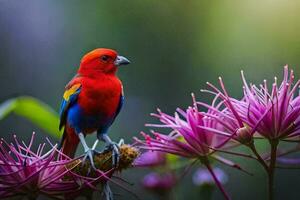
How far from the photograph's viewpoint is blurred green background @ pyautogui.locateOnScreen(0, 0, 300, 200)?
124 cm

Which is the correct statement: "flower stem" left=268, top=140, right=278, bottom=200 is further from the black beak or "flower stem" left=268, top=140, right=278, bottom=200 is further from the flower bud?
the black beak

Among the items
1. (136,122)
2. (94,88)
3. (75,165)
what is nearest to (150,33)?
(136,122)

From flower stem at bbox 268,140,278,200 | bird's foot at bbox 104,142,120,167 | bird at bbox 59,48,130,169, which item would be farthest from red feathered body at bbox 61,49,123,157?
flower stem at bbox 268,140,278,200

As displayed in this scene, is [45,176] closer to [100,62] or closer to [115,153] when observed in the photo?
[115,153]

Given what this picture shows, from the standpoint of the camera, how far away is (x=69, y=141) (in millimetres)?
742

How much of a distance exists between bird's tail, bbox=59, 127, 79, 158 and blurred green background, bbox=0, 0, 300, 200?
0.40m

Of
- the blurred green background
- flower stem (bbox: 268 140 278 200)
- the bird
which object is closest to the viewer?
flower stem (bbox: 268 140 278 200)

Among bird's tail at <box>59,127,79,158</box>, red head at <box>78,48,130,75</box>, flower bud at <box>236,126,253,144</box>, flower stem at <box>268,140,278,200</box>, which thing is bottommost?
bird's tail at <box>59,127,79,158</box>

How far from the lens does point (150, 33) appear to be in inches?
57.1

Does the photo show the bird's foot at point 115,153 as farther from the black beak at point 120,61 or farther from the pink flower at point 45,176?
the black beak at point 120,61

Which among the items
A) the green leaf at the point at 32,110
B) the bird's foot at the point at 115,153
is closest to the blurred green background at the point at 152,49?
the green leaf at the point at 32,110

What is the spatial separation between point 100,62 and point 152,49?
71 centimetres

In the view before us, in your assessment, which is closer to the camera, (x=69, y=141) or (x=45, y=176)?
(x=45, y=176)

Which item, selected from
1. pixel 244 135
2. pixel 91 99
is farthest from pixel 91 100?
pixel 244 135
